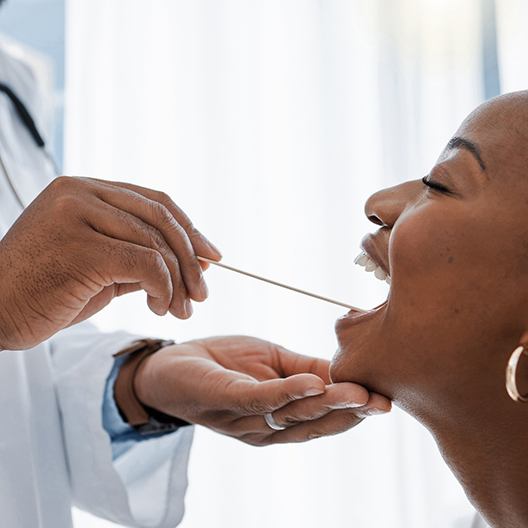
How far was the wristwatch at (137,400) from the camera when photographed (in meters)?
1.27

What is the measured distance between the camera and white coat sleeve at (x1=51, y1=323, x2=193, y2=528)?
1.27 m

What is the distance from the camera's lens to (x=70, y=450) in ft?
4.24

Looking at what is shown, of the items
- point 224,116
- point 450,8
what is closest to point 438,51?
point 450,8

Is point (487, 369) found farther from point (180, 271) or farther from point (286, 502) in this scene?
point (286, 502)

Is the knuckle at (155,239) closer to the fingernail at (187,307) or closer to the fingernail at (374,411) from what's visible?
the fingernail at (187,307)

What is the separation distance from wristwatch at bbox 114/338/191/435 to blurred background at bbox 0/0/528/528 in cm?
73

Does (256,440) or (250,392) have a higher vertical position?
(250,392)

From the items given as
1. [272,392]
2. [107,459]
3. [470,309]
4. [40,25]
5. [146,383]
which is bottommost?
[107,459]

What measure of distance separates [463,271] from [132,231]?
36 cm

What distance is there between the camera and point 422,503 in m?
1.87

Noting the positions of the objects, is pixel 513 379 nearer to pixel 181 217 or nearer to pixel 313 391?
pixel 313 391

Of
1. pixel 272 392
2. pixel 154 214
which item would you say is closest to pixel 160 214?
pixel 154 214

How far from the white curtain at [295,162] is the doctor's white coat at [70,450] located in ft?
2.27

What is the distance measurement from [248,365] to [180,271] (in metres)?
0.32
